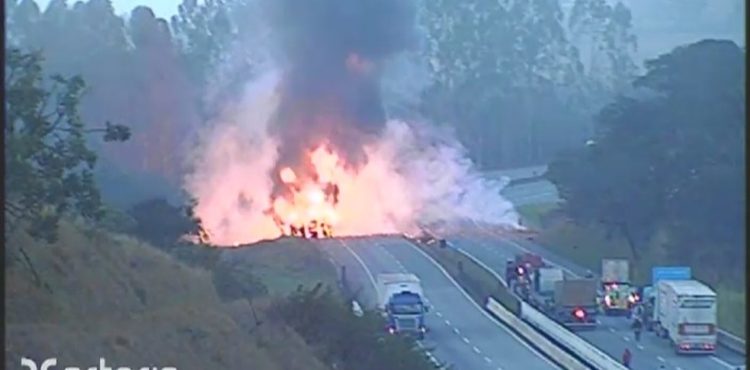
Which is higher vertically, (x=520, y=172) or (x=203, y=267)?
(x=520, y=172)

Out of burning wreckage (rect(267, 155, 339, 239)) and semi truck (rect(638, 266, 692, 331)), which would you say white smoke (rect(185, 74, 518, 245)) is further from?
semi truck (rect(638, 266, 692, 331))

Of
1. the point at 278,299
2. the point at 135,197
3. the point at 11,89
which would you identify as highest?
the point at 11,89

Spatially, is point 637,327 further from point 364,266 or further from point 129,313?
point 129,313

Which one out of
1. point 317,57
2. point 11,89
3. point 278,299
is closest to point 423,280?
point 278,299

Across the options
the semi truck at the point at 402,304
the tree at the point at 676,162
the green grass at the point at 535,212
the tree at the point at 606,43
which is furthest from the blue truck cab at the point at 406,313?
the tree at the point at 606,43

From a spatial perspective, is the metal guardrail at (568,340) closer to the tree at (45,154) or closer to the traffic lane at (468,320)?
the traffic lane at (468,320)

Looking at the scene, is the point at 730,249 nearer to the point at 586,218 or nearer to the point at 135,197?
the point at 586,218

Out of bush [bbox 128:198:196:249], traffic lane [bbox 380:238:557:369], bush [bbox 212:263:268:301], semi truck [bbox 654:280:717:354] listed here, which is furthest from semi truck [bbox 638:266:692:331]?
bush [bbox 128:198:196:249]
